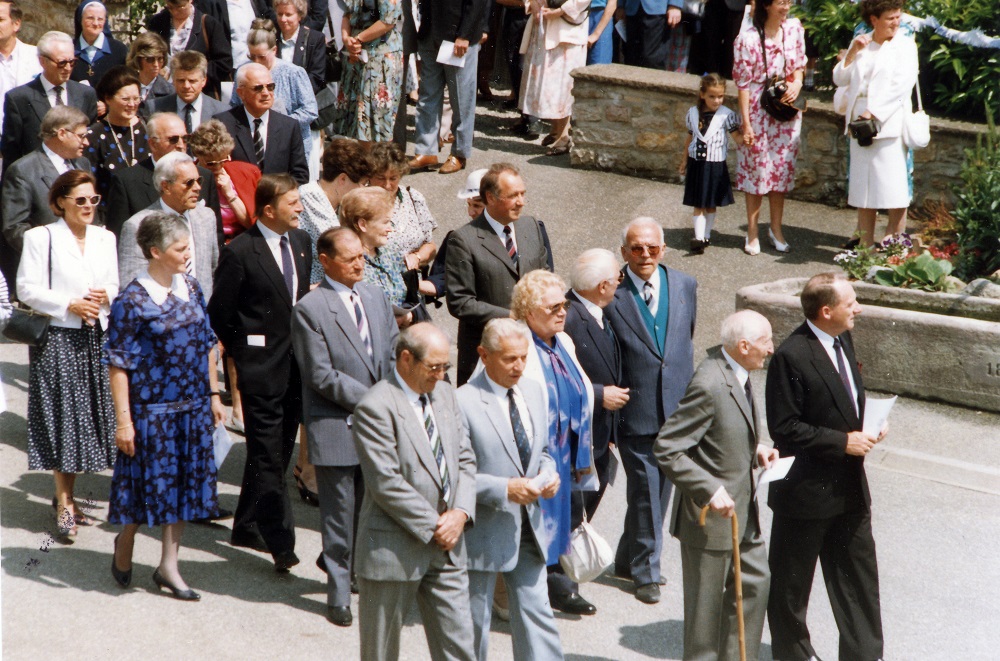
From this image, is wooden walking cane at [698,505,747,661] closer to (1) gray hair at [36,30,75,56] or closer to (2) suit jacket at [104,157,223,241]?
(2) suit jacket at [104,157,223,241]

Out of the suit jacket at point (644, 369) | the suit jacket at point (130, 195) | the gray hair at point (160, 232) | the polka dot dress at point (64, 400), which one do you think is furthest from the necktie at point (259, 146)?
the suit jacket at point (644, 369)

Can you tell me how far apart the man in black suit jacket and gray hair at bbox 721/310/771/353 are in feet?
1.07

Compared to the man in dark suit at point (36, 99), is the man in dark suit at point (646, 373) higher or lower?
lower

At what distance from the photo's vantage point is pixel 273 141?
8922 millimetres

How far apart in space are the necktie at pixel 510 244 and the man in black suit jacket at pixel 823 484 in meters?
1.83

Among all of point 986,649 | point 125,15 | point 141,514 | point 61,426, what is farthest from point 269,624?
point 125,15

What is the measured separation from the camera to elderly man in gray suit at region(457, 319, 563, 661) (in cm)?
554

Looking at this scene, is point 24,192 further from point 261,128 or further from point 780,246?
point 780,246

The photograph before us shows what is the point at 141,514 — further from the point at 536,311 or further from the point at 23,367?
the point at 23,367

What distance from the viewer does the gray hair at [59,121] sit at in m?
7.66

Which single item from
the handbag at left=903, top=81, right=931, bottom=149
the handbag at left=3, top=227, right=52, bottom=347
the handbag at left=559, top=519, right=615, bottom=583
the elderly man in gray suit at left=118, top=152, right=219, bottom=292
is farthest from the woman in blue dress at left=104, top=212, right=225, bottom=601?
the handbag at left=903, top=81, right=931, bottom=149

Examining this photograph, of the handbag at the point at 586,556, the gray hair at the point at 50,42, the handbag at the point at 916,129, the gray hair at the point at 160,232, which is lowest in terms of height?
the handbag at the point at 586,556

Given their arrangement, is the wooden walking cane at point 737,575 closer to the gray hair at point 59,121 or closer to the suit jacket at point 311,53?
the gray hair at point 59,121

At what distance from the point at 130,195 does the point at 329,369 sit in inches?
83.4
